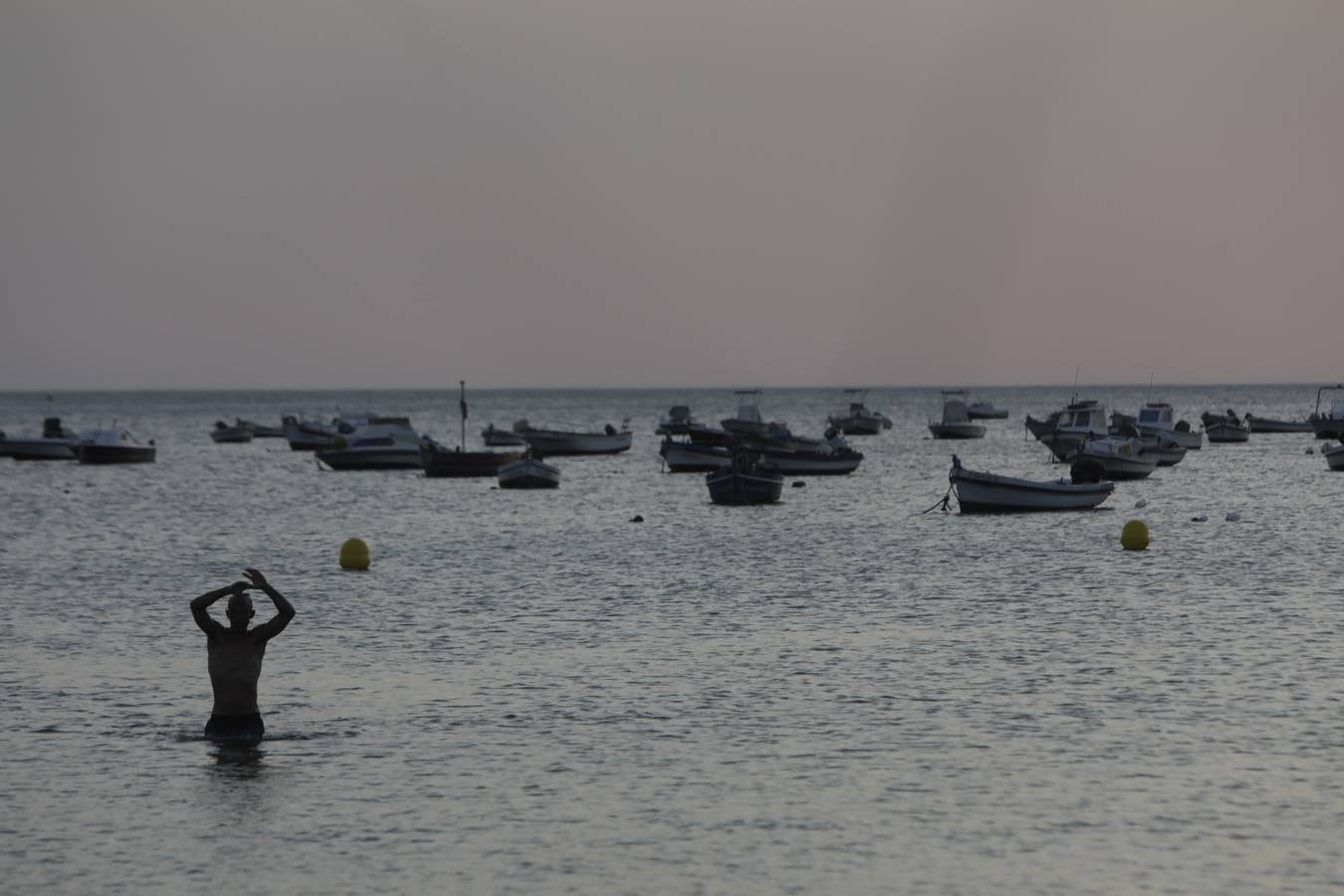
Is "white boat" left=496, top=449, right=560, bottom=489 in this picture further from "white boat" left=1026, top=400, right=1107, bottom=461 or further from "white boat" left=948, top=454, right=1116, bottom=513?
"white boat" left=1026, top=400, right=1107, bottom=461

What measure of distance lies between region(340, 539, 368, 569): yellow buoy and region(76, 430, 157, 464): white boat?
72.3 metres

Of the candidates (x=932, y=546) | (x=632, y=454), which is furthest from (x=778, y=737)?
(x=632, y=454)

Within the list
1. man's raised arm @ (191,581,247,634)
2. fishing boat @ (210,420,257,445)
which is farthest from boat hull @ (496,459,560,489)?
fishing boat @ (210,420,257,445)

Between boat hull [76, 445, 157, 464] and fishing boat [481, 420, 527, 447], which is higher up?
fishing boat [481, 420, 527, 447]

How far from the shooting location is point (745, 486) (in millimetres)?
70375

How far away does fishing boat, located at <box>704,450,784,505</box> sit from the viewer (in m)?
70.3

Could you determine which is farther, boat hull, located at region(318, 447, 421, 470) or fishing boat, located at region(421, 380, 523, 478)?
boat hull, located at region(318, 447, 421, 470)

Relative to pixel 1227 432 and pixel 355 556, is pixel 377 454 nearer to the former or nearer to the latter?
pixel 355 556

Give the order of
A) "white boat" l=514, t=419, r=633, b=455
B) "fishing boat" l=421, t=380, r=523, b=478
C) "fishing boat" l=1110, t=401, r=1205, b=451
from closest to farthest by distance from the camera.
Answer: "fishing boat" l=421, t=380, r=523, b=478
"fishing boat" l=1110, t=401, r=1205, b=451
"white boat" l=514, t=419, r=633, b=455

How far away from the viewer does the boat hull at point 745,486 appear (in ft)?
231

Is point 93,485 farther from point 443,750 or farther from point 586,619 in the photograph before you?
point 443,750

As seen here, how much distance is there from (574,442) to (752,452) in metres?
47.0

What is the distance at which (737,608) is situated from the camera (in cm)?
3588

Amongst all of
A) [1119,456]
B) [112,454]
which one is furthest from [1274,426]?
[112,454]
